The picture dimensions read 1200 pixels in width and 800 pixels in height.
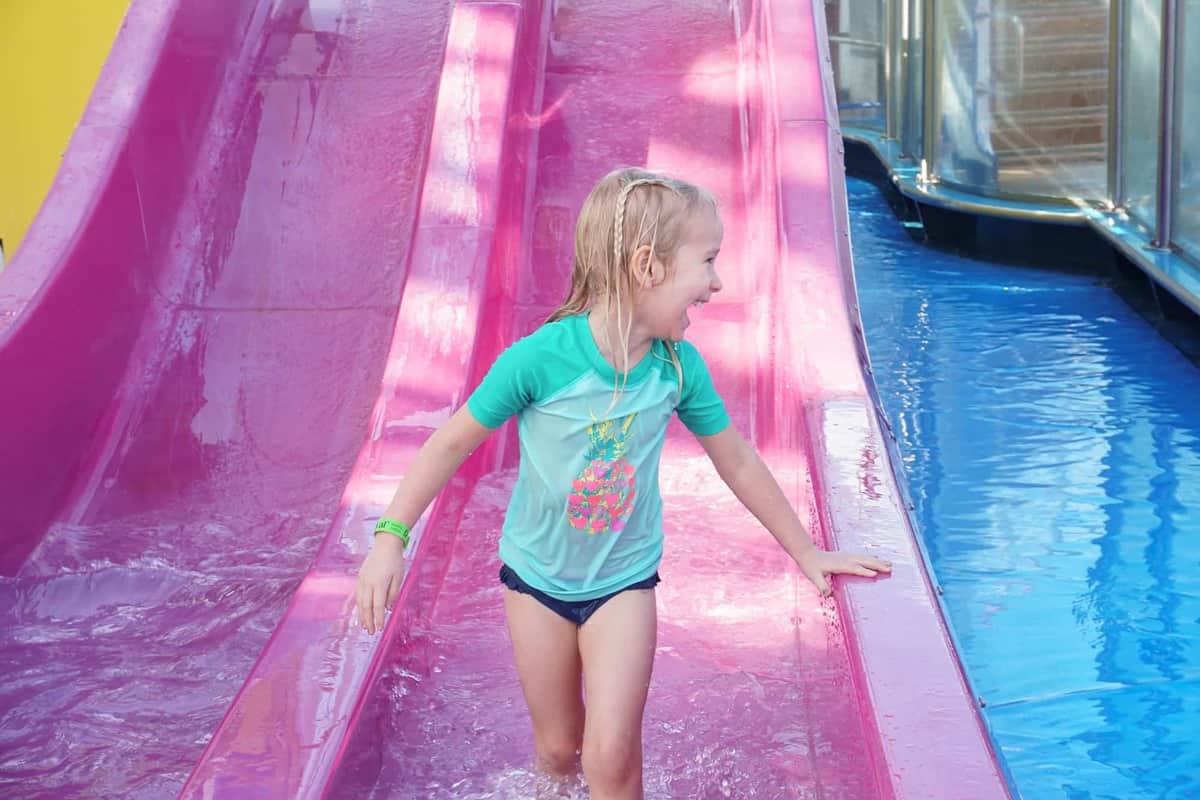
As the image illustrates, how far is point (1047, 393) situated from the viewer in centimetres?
474

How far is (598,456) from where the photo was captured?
2.14 meters

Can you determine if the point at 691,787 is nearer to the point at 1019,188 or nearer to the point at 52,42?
the point at 1019,188

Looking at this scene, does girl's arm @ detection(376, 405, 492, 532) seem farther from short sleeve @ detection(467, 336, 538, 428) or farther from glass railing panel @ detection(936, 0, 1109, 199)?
glass railing panel @ detection(936, 0, 1109, 199)

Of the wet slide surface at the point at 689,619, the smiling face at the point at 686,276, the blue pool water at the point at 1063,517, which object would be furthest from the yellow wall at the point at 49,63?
Result: the smiling face at the point at 686,276

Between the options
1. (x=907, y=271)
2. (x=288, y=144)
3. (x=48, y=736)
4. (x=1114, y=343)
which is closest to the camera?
(x=48, y=736)

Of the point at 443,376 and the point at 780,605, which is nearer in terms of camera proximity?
the point at 780,605

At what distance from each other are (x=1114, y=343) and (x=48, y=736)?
4.14m

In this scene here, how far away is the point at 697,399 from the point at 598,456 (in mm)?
206

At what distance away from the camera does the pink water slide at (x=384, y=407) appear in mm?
2525

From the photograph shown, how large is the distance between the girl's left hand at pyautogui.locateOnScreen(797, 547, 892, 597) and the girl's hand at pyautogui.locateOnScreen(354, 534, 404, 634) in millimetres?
727

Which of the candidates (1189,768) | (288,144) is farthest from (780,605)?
(288,144)

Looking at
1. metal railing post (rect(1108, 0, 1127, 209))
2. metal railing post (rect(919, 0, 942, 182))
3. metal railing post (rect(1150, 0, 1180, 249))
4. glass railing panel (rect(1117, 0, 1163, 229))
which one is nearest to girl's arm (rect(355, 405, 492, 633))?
metal railing post (rect(1150, 0, 1180, 249))

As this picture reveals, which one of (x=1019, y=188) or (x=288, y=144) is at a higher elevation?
(x=288, y=144)

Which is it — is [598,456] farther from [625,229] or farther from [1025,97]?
[1025,97]
